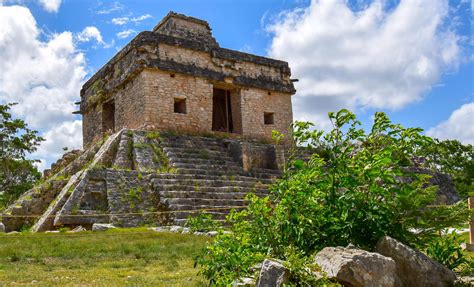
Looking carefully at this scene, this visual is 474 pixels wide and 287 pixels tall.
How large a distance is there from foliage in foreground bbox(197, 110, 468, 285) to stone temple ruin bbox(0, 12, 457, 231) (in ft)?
15.1

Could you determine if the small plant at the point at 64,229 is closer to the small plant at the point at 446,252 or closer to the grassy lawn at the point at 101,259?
the grassy lawn at the point at 101,259

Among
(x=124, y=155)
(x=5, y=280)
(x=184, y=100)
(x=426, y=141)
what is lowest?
(x=5, y=280)

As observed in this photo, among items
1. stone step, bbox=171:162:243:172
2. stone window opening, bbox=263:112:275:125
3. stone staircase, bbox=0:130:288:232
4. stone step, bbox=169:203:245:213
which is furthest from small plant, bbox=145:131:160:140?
stone window opening, bbox=263:112:275:125

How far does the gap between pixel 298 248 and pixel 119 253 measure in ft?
12.1

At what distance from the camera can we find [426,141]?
4062mm

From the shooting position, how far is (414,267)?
3521 millimetres

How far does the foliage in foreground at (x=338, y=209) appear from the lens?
3822mm

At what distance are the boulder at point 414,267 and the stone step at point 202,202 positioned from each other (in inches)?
272

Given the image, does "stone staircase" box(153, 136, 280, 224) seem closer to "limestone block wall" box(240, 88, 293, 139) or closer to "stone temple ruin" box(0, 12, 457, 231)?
"stone temple ruin" box(0, 12, 457, 231)

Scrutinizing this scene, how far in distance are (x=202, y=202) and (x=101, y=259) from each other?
15.1 feet

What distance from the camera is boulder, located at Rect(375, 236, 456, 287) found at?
3525mm

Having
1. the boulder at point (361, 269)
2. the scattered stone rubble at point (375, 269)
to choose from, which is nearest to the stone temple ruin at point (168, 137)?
the scattered stone rubble at point (375, 269)

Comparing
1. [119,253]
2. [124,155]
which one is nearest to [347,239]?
[119,253]

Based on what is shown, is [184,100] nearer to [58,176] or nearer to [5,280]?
[58,176]
